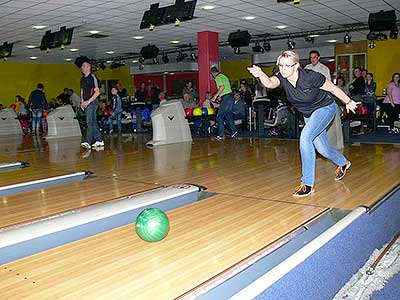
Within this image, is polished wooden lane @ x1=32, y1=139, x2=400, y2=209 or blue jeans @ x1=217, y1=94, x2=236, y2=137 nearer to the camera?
polished wooden lane @ x1=32, y1=139, x2=400, y2=209

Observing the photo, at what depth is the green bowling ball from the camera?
1969 millimetres

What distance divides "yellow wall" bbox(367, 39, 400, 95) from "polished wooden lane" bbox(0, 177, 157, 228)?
34.0 ft

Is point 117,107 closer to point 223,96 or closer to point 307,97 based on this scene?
point 223,96

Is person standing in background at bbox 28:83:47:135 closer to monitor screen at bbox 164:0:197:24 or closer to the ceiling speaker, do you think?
monitor screen at bbox 164:0:197:24

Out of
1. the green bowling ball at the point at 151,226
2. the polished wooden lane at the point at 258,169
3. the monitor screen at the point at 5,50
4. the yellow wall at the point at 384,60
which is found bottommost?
the polished wooden lane at the point at 258,169

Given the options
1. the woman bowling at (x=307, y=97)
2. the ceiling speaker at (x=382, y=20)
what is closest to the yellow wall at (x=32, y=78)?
the ceiling speaker at (x=382, y=20)

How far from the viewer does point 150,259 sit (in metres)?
1.82

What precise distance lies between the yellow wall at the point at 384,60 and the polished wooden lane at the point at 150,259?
10.6m

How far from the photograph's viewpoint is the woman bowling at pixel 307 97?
2.67 metres

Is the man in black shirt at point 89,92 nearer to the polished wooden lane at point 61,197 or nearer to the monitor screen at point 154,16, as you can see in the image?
the monitor screen at point 154,16

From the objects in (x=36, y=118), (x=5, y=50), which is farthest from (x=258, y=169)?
(x=5, y=50)

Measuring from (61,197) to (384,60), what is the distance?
438 inches

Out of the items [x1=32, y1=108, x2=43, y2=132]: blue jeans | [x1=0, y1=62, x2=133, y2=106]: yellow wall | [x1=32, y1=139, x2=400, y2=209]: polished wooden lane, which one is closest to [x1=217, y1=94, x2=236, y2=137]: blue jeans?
[x1=32, y1=139, x2=400, y2=209]: polished wooden lane

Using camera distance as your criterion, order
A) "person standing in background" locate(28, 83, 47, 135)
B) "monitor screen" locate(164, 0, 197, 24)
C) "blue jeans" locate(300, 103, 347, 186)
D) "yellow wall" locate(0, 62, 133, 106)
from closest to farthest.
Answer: "blue jeans" locate(300, 103, 347, 186), "monitor screen" locate(164, 0, 197, 24), "person standing in background" locate(28, 83, 47, 135), "yellow wall" locate(0, 62, 133, 106)
